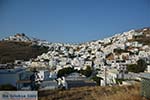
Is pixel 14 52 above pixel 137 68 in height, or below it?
above

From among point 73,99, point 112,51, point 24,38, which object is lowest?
point 73,99

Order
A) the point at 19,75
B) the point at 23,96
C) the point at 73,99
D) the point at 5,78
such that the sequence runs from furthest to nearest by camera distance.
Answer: the point at 19,75
the point at 5,78
the point at 73,99
the point at 23,96

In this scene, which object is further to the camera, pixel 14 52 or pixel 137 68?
pixel 14 52

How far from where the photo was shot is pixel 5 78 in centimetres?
766

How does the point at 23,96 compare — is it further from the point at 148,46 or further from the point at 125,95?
the point at 148,46

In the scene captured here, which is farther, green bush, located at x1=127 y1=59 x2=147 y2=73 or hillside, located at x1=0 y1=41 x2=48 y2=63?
hillside, located at x1=0 y1=41 x2=48 y2=63

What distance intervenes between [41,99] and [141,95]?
155 centimetres

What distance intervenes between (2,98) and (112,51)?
30.1 meters

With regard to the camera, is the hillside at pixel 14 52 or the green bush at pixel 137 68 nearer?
the green bush at pixel 137 68

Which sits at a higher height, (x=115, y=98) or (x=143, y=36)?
(x=143, y=36)

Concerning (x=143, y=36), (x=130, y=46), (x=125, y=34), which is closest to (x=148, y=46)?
(x=130, y=46)

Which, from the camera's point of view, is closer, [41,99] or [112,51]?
[41,99]

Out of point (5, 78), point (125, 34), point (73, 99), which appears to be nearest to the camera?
point (73, 99)

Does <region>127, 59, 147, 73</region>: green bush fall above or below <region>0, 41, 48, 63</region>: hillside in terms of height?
below
